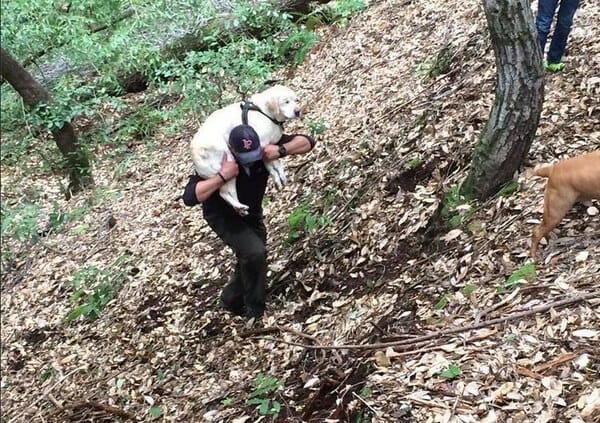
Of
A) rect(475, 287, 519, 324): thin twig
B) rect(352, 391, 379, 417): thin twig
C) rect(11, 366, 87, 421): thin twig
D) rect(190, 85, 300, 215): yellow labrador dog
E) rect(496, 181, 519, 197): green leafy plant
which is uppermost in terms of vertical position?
rect(190, 85, 300, 215): yellow labrador dog

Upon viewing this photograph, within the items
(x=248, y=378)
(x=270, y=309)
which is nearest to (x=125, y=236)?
(x=270, y=309)

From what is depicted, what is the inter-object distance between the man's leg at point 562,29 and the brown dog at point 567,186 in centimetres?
203

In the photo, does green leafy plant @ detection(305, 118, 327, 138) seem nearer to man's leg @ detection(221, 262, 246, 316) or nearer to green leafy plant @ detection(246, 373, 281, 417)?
man's leg @ detection(221, 262, 246, 316)

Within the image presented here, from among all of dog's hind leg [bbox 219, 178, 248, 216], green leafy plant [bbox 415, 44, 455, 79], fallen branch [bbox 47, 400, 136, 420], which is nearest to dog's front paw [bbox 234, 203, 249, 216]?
dog's hind leg [bbox 219, 178, 248, 216]

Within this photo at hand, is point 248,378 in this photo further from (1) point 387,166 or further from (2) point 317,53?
(2) point 317,53

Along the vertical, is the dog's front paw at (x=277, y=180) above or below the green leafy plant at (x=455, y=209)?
above

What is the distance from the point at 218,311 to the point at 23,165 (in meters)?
6.44

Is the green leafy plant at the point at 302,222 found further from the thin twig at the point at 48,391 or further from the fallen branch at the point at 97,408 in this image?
the thin twig at the point at 48,391

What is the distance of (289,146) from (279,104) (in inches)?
13.3

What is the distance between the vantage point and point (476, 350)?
3734 millimetres

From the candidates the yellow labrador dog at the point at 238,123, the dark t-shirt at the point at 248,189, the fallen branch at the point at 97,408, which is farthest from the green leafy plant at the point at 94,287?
the yellow labrador dog at the point at 238,123

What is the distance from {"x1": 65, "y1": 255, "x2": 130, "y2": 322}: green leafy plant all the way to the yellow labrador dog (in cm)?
308

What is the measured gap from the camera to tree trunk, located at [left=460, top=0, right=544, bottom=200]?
424 centimetres

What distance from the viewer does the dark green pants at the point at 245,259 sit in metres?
5.08
